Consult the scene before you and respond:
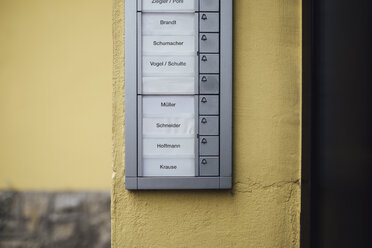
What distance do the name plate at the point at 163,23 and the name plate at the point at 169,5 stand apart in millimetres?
27

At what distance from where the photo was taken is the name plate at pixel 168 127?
1.66m

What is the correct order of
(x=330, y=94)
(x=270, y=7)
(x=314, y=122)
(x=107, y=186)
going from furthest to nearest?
(x=107, y=186) < (x=270, y=7) < (x=314, y=122) < (x=330, y=94)

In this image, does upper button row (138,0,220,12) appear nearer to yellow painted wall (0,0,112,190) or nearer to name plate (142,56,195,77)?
name plate (142,56,195,77)

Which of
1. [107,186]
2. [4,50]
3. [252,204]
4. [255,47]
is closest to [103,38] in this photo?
[4,50]

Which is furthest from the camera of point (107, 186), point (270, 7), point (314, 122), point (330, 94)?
point (107, 186)

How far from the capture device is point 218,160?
1.64 metres

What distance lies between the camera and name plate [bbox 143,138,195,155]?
5.43 feet

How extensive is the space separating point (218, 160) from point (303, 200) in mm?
435

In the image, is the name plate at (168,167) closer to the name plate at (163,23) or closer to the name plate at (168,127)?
the name plate at (168,127)

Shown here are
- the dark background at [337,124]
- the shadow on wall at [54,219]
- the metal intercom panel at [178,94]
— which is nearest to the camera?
the dark background at [337,124]

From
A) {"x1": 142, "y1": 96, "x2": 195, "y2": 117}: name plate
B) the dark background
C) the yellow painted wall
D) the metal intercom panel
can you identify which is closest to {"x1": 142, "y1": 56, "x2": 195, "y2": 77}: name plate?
the metal intercom panel

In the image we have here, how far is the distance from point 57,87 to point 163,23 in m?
2.25

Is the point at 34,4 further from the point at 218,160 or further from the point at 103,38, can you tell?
the point at 218,160

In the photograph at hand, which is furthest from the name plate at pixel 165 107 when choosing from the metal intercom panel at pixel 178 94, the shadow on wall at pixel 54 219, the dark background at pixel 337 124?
the shadow on wall at pixel 54 219
